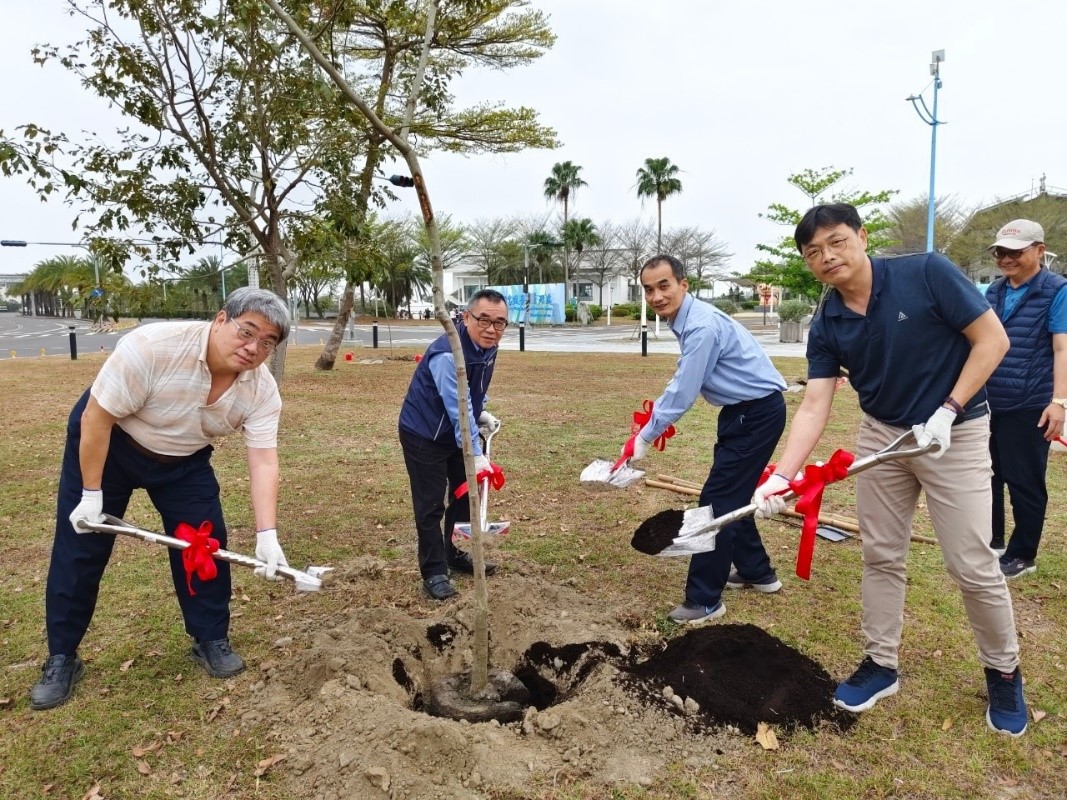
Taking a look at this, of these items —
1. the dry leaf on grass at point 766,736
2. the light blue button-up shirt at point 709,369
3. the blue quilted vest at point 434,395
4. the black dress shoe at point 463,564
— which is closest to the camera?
the dry leaf on grass at point 766,736

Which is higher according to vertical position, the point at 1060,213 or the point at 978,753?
the point at 1060,213

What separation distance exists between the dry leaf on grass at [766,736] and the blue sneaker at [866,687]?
12.8 inches

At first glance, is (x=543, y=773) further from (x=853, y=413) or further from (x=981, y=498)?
(x=853, y=413)

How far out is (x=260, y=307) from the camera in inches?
103

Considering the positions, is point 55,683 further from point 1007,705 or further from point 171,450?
point 1007,705

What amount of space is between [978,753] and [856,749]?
404mm

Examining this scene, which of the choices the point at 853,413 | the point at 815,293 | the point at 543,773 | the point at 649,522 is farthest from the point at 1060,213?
the point at 543,773

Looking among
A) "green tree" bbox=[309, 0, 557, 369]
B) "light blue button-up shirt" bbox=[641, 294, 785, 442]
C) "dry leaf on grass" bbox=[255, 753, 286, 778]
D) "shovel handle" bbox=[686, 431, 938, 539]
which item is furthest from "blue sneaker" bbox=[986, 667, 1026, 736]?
"green tree" bbox=[309, 0, 557, 369]

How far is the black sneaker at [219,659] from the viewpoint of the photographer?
3090mm

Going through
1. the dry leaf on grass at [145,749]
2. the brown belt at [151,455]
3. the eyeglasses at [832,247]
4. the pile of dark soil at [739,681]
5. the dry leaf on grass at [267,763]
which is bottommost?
the dry leaf on grass at [145,749]

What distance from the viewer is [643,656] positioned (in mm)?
3254

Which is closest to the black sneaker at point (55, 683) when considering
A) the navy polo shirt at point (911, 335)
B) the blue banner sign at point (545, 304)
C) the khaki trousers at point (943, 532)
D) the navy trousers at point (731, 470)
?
the navy trousers at point (731, 470)

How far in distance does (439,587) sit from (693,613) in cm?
131

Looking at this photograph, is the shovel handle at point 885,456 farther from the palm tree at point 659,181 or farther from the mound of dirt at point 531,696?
the palm tree at point 659,181
